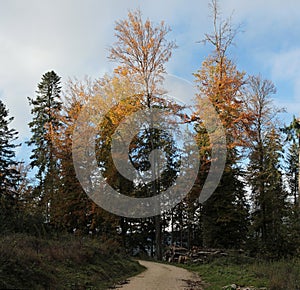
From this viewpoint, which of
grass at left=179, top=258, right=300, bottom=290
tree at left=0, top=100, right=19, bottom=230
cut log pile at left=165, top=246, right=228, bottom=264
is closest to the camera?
grass at left=179, top=258, right=300, bottom=290

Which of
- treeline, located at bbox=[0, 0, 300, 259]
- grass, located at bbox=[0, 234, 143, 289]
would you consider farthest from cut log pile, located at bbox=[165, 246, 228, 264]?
grass, located at bbox=[0, 234, 143, 289]

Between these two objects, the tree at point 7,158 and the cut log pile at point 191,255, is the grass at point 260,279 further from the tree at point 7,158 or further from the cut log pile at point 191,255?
the tree at point 7,158

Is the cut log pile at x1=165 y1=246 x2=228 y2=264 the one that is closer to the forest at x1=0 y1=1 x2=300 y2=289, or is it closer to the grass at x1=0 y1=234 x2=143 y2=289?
the forest at x1=0 y1=1 x2=300 y2=289

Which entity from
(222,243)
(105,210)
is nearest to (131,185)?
(105,210)

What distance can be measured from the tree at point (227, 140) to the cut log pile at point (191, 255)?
2192 mm

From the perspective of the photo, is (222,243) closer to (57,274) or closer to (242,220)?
(242,220)

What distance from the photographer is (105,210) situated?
23.5 m

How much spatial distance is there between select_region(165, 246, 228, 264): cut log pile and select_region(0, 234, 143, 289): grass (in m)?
6.04

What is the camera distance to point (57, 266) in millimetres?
10172

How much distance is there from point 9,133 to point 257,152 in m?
22.8

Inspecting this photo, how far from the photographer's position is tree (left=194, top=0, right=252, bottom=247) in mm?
21688

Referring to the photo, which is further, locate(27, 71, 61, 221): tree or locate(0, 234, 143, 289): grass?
locate(27, 71, 61, 221): tree

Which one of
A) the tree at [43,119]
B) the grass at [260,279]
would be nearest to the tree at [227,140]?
→ the grass at [260,279]

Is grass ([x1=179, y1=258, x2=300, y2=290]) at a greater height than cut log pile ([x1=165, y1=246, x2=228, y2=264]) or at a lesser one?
lesser
